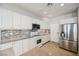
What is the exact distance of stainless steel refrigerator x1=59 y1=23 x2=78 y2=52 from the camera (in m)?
1.39

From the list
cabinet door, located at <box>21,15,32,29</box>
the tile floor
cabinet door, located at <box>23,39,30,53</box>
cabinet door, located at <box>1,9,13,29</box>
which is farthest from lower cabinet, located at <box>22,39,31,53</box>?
cabinet door, located at <box>1,9,13,29</box>

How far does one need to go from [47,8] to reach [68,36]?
82 cm

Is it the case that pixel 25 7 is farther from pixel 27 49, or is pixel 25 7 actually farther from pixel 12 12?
pixel 27 49

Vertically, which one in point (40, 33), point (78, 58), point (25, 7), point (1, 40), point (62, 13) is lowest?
point (78, 58)

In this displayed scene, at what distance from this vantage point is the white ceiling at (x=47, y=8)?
49.4 inches

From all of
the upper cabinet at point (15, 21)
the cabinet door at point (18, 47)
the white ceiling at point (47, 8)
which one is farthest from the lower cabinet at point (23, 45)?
the white ceiling at point (47, 8)

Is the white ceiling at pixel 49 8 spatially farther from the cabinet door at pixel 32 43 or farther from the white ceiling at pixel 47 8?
the cabinet door at pixel 32 43

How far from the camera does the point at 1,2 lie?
1.17 m

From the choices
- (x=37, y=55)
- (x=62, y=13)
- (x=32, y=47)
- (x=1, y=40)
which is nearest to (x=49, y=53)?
(x=37, y=55)

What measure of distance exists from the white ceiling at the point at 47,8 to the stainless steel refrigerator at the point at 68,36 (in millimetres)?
325

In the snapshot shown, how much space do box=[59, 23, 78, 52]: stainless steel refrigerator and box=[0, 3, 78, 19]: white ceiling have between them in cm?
33

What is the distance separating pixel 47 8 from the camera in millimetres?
1320

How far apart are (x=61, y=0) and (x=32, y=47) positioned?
121cm

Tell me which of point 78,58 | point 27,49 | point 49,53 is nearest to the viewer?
point 78,58
